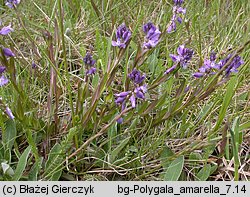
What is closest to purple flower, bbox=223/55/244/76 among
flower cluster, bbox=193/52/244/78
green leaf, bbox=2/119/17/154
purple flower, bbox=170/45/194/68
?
flower cluster, bbox=193/52/244/78

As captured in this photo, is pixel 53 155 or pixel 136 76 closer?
pixel 136 76

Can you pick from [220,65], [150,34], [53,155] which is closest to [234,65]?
[220,65]

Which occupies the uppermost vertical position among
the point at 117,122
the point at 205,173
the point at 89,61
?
the point at 89,61

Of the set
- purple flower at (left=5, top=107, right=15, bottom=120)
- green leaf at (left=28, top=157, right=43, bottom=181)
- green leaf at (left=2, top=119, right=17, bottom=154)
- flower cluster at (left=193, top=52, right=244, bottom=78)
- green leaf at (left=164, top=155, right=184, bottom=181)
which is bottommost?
green leaf at (left=164, top=155, right=184, bottom=181)

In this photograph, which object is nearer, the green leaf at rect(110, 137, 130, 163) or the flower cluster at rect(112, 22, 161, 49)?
the flower cluster at rect(112, 22, 161, 49)

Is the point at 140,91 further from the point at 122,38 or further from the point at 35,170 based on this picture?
the point at 35,170

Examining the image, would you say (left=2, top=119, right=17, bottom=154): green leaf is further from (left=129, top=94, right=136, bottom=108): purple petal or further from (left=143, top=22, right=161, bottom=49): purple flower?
(left=143, top=22, right=161, bottom=49): purple flower

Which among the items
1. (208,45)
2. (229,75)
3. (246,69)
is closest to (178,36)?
(208,45)

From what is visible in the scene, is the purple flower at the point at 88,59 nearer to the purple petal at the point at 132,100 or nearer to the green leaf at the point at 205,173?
the purple petal at the point at 132,100

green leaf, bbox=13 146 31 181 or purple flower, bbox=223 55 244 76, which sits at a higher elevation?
purple flower, bbox=223 55 244 76
